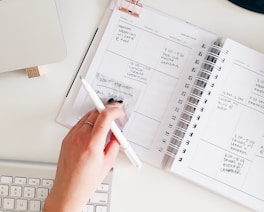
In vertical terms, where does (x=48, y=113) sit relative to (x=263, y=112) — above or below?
below

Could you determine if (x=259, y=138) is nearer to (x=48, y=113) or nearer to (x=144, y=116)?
(x=144, y=116)

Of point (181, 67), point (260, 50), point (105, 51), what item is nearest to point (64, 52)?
point (105, 51)

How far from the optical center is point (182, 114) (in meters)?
0.71

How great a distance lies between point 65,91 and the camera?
72 cm

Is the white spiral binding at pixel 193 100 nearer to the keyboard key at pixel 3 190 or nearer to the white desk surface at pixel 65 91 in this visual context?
the white desk surface at pixel 65 91

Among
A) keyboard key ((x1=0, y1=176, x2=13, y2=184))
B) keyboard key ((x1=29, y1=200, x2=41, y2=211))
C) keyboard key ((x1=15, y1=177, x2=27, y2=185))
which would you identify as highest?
keyboard key ((x1=15, y1=177, x2=27, y2=185))

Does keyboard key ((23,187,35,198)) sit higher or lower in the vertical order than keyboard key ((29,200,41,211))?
higher

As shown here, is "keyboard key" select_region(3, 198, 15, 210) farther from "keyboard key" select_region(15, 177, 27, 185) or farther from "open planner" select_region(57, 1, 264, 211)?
"open planner" select_region(57, 1, 264, 211)

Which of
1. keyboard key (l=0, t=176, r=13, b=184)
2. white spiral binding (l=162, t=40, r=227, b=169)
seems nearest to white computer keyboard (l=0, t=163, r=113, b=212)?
keyboard key (l=0, t=176, r=13, b=184)

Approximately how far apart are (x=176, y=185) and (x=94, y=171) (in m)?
0.16

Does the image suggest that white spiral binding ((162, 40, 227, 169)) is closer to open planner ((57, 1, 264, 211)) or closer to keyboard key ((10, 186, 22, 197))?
open planner ((57, 1, 264, 211))

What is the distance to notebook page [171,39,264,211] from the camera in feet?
2.28

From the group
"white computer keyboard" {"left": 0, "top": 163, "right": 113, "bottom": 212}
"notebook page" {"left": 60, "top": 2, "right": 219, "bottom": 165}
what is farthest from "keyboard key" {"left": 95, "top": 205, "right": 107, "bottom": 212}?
"notebook page" {"left": 60, "top": 2, "right": 219, "bottom": 165}

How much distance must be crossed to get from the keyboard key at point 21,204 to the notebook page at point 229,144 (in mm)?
266
